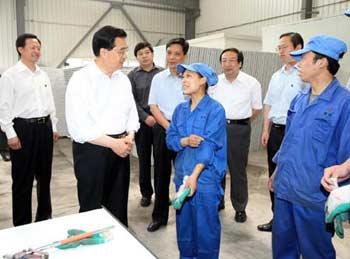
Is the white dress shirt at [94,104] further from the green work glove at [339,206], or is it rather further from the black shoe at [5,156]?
the black shoe at [5,156]

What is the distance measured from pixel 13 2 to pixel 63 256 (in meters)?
8.73

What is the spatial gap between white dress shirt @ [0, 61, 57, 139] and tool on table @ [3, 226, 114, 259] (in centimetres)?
165

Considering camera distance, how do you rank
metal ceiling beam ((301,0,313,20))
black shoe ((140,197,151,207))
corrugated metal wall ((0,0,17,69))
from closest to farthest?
black shoe ((140,197,151,207)), metal ceiling beam ((301,0,313,20)), corrugated metal wall ((0,0,17,69))

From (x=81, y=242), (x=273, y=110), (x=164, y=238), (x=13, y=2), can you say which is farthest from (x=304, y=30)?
(x=13, y=2)

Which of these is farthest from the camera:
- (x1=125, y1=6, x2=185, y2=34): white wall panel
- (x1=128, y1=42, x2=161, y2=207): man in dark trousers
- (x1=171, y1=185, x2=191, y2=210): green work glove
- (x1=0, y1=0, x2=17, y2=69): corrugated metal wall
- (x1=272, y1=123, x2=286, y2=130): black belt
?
(x1=125, y1=6, x2=185, y2=34): white wall panel

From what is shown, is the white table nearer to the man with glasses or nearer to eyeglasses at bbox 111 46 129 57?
eyeglasses at bbox 111 46 129 57

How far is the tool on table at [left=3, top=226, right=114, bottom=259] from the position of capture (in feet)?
3.27

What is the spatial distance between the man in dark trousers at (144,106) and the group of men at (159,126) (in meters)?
0.01

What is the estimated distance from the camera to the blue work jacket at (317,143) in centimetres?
153

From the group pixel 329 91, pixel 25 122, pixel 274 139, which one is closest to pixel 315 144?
pixel 329 91

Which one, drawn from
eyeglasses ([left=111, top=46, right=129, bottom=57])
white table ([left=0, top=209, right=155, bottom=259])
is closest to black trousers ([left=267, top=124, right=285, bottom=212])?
eyeglasses ([left=111, top=46, right=129, bottom=57])

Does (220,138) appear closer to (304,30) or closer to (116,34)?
(116,34)

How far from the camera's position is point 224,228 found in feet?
9.31

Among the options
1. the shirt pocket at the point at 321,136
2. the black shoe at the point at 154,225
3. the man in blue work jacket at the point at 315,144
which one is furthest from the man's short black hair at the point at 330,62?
the black shoe at the point at 154,225
